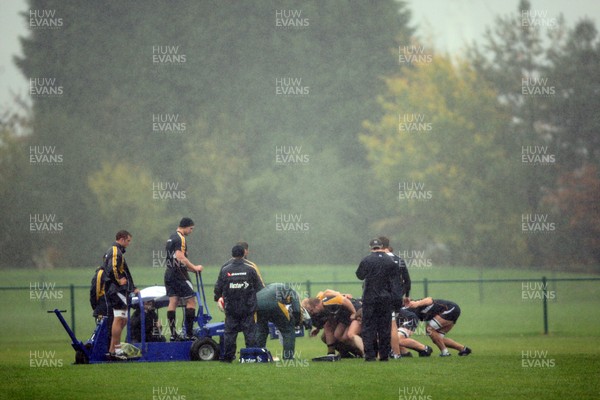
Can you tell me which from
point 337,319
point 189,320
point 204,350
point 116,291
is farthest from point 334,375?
point 116,291

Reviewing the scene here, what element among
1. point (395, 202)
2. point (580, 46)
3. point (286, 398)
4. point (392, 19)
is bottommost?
point (286, 398)

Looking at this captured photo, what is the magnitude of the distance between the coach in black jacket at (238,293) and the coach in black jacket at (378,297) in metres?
1.63

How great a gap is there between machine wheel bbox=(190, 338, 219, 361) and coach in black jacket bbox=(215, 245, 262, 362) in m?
0.55

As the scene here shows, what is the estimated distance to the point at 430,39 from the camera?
58.7 metres

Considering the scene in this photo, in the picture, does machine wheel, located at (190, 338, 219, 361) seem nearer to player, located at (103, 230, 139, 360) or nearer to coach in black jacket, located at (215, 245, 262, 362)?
coach in black jacket, located at (215, 245, 262, 362)

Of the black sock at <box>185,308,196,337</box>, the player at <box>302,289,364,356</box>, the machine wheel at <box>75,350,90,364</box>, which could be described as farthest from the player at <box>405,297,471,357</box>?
the machine wheel at <box>75,350,90,364</box>

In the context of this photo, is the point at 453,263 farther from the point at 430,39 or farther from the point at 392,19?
the point at 392,19

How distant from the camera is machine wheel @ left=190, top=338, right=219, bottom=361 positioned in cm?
1781

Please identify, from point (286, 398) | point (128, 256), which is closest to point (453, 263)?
point (128, 256)

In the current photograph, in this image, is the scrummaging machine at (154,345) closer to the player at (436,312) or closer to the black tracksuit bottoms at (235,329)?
the black tracksuit bottoms at (235,329)

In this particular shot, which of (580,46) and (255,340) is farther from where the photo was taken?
(580,46)

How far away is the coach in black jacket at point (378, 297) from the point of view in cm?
1716

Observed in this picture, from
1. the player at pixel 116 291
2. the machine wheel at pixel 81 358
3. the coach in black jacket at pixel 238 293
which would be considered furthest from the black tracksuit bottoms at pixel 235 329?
the machine wheel at pixel 81 358

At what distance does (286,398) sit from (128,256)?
4554 cm
